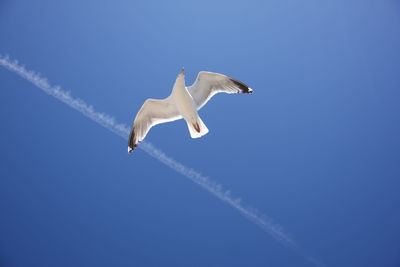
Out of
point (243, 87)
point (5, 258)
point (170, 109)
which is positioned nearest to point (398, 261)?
point (243, 87)

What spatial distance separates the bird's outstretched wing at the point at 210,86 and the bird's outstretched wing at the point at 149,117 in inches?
19.2

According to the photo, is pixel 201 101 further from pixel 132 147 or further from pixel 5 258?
pixel 5 258

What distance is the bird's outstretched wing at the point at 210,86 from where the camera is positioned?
7.42 meters

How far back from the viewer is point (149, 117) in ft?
Result: 25.6

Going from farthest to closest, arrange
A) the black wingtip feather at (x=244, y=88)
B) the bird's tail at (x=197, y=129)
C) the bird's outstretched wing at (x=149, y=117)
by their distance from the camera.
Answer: the bird's outstretched wing at (x=149, y=117) < the black wingtip feather at (x=244, y=88) < the bird's tail at (x=197, y=129)

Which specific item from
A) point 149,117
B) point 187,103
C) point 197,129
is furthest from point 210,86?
point 149,117

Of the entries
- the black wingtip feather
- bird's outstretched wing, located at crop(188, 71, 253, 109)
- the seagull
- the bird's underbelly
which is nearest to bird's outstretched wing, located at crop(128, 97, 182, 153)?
the seagull

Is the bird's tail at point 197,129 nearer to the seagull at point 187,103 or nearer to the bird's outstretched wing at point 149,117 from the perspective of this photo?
the seagull at point 187,103

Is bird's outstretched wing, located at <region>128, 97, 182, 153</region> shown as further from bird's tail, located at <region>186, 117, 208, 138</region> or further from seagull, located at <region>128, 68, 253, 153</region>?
bird's tail, located at <region>186, 117, 208, 138</region>

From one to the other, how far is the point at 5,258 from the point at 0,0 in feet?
21.7

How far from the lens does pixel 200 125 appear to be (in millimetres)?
7242

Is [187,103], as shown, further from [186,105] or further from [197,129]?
[197,129]

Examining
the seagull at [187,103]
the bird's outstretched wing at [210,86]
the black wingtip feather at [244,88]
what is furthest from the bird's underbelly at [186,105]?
the black wingtip feather at [244,88]

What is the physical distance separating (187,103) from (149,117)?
97 centimetres
